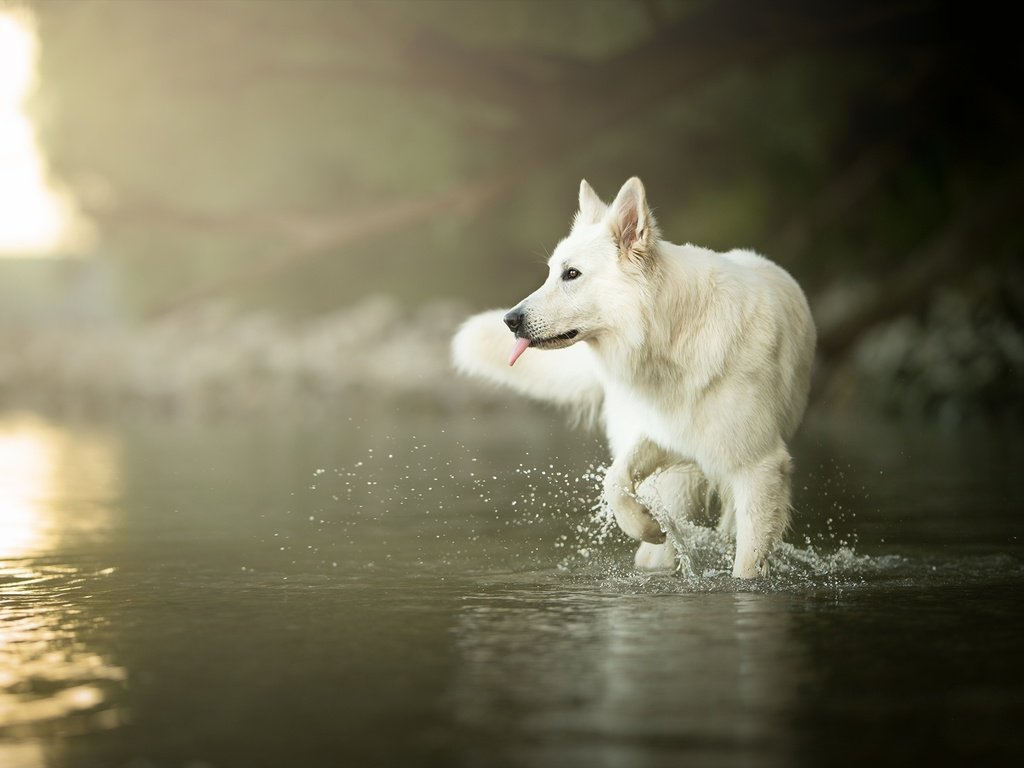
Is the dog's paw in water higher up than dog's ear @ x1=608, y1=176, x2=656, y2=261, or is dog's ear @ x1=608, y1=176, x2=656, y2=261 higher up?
dog's ear @ x1=608, y1=176, x2=656, y2=261

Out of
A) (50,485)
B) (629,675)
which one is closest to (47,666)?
(629,675)

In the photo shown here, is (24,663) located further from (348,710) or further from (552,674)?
(552,674)

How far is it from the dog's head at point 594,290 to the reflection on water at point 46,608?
88.3 inches

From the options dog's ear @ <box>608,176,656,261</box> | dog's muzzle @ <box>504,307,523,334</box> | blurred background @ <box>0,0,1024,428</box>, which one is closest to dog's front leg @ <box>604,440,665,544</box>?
dog's muzzle @ <box>504,307,523,334</box>

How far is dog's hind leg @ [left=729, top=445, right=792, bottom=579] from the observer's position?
20.2 ft

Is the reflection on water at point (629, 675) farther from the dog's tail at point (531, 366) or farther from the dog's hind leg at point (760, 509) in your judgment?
the dog's tail at point (531, 366)

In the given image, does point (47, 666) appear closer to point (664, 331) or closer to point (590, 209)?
point (664, 331)

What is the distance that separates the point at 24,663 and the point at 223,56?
19.3 meters

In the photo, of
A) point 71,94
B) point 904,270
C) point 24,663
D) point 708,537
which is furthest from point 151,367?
point 24,663

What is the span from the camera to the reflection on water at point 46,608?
13.0 feet

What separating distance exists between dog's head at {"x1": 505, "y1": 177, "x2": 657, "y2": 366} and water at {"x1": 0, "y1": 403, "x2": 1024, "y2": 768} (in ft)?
3.71

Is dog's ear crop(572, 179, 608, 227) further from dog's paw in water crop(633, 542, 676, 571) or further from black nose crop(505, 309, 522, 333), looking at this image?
dog's paw in water crop(633, 542, 676, 571)

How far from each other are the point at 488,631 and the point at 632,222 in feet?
6.27

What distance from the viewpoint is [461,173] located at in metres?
22.9
